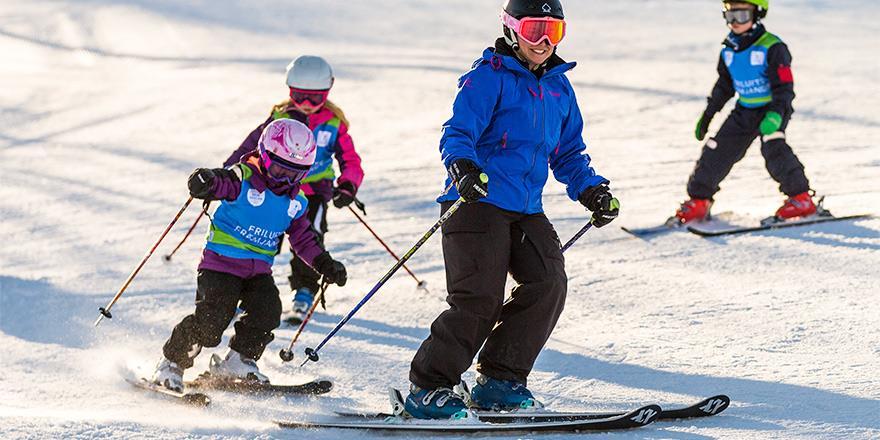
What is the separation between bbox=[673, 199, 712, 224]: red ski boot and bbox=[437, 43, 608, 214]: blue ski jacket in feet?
13.5

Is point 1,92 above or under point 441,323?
under

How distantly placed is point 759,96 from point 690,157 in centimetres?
390

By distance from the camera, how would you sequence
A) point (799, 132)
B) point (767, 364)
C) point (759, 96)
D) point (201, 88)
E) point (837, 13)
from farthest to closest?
1. point (837, 13)
2. point (201, 88)
3. point (799, 132)
4. point (759, 96)
5. point (767, 364)

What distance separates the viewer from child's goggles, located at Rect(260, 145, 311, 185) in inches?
203

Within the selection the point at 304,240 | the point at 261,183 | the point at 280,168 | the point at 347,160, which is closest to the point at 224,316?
the point at 304,240

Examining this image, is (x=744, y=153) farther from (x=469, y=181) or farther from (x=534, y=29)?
(x=469, y=181)

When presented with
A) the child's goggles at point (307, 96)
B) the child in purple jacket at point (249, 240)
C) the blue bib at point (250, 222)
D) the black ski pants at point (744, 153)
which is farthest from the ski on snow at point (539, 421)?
the black ski pants at point (744, 153)

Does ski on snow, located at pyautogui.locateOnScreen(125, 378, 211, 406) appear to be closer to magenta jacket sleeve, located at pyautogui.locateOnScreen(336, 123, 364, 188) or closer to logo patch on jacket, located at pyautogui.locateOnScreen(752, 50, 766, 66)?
magenta jacket sleeve, located at pyautogui.locateOnScreen(336, 123, 364, 188)

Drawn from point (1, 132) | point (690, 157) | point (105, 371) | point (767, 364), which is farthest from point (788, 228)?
point (1, 132)

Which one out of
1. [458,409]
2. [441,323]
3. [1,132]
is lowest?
[1,132]

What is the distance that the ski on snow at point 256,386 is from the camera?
16.9ft

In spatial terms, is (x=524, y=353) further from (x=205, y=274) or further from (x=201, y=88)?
(x=201, y=88)

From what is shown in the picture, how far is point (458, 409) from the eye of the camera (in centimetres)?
412

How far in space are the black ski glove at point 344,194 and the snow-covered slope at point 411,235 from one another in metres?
0.73
